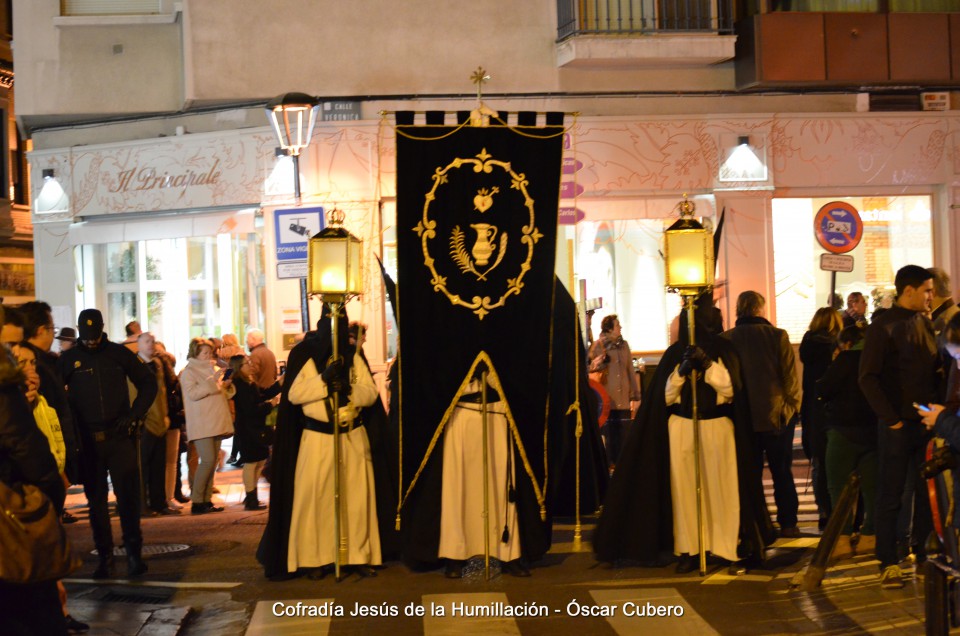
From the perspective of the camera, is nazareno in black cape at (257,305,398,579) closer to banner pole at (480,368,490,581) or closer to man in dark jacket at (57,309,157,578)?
banner pole at (480,368,490,581)

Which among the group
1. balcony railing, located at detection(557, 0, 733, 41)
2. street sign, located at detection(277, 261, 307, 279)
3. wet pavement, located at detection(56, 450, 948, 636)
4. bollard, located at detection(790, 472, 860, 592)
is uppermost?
balcony railing, located at detection(557, 0, 733, 41)

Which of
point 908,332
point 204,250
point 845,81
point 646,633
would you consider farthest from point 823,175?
point 646,633

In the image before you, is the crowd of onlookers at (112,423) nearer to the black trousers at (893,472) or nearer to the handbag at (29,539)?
the handbag at (29,539)

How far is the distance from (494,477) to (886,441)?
2805mm

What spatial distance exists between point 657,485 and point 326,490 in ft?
8.15

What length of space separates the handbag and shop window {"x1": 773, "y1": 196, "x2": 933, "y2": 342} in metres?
15.1

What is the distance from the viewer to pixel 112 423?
9.95m

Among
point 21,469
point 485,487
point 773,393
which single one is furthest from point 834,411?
point 21,469

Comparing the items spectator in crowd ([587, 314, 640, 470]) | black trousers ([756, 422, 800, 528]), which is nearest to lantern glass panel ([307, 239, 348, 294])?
black trousers ([756, 422, 800, 528])

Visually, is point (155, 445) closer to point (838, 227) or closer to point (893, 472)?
point (893, 472)

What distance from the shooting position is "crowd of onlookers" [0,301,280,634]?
229 inches

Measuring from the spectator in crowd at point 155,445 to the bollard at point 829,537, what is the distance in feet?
23.4

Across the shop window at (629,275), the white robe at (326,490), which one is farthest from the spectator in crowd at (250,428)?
the shop window at (629,275)

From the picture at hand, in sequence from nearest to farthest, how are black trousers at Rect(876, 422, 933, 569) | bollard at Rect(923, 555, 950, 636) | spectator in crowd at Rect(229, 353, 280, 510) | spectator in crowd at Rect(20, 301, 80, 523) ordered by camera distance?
bollard at Rect(923, 555, 950, 636), spectator in crowd at Rect(20, 301, 80, 523), black trousers at Rect(876, 422, 933, 569), spectator in crowd at Rect(229, 353, 280, 510)
